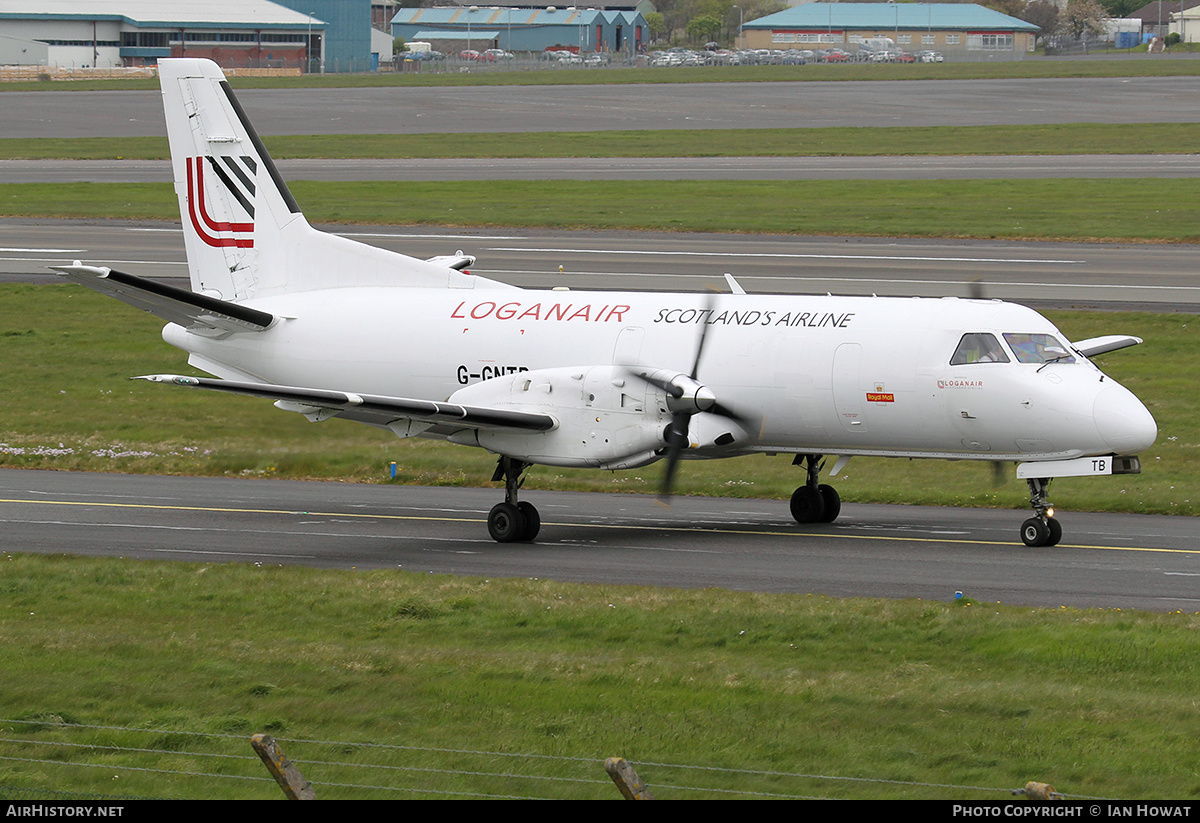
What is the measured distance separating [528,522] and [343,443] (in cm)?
377

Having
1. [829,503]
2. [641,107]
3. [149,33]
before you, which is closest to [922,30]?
[149,33]

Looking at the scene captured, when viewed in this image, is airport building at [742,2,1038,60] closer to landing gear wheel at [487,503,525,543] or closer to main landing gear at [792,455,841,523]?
main landing gear at [792,455,841,523]

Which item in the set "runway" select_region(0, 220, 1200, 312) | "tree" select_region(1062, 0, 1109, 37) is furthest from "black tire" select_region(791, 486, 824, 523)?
"tree" select_region(1062, 0, 1109, 37)

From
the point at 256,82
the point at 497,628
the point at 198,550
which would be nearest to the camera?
the point at 497,628

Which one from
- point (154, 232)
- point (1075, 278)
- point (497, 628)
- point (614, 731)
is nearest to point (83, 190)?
point (154, 232)

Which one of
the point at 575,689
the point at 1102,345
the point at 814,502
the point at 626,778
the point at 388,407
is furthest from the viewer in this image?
the point at 1102,345

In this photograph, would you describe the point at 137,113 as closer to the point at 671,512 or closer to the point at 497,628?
the point at 671,512

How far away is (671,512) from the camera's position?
87.7 feet

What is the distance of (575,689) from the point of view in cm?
1589

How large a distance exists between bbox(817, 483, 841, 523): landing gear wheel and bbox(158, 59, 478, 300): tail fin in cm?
991

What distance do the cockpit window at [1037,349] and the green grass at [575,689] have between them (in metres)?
5.38

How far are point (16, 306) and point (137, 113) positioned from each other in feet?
191

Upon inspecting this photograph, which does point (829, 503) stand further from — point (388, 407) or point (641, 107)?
point (641, 107)

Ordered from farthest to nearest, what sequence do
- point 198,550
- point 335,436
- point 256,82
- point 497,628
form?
point 256,82
point 335,436
point 198,550
point 497,628
